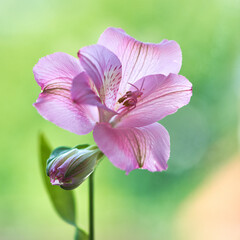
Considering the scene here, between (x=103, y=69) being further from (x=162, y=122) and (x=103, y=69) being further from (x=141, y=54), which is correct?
(x=162, y=122)

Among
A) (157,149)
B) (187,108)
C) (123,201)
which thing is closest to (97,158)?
(157,149)

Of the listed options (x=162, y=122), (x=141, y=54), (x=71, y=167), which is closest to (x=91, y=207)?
(x=71, y=167)

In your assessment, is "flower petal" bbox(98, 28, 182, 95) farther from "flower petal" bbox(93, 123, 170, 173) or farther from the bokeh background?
the bokeh background

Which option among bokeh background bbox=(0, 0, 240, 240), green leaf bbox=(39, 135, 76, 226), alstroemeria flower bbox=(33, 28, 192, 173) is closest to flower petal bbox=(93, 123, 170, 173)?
alstroemeria flower bbox=(33, 28, 192, 173)

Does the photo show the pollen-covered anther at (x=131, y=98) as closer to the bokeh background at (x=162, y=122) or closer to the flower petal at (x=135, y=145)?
the flower petal at (x=135, y=145)

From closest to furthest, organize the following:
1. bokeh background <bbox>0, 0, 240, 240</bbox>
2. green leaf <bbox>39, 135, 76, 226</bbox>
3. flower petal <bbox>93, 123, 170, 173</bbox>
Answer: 1. flower petal <bbox>93, 123, 170, 173</bbox>
2. green leaf <bbox>39, 135, 76, 226</bbox>
3. bokeh background <bbox>0, 0, 240, 240</bbox>
